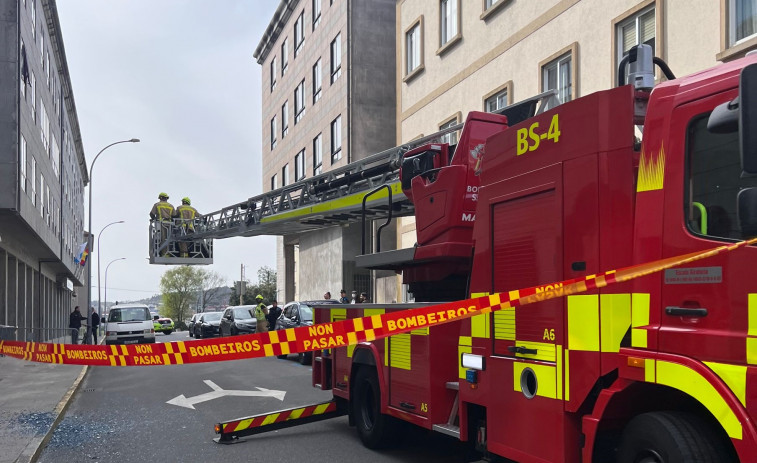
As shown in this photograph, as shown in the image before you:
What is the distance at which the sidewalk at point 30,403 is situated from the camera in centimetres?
770

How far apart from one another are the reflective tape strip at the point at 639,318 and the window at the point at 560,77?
1125 centimetres

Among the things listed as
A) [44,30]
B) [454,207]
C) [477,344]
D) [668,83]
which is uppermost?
[44,30]

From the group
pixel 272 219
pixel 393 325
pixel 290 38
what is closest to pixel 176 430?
pixel 393 325

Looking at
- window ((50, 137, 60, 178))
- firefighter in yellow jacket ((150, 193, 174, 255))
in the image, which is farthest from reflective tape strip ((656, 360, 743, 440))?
window ((50, 137, 60, 178))

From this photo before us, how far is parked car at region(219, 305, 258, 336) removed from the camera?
23.2 metres

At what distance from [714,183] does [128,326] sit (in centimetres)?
2564

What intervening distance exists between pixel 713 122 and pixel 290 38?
122ft

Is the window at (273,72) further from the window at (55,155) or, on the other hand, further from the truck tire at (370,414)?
the truck tire at (370,414)

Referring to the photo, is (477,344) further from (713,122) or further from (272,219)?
(272,219)

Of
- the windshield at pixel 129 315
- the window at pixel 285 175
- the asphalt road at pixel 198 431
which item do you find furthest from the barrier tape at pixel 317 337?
the window at pixel 285 175

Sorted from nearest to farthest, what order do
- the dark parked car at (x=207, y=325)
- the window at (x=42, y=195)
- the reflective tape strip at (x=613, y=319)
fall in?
the reflective tape strip at (x=613, y=319) → the window at (x=42, y=195) → the dark parked car at (x=207, y=325)

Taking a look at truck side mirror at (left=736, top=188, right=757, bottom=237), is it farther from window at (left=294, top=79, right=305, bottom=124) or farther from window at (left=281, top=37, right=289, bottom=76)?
window at (left=281, top=37, right=289, bottom=76)

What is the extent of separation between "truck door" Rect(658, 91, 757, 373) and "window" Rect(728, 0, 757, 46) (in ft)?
25.9

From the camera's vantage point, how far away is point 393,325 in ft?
19.1
